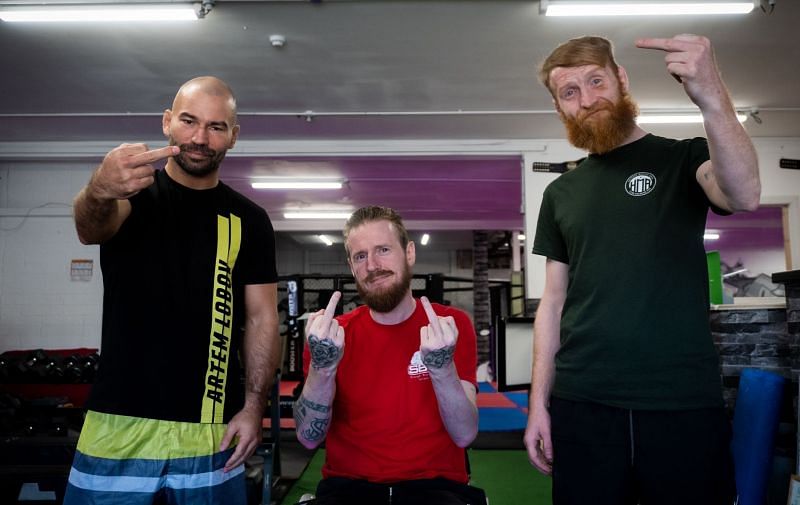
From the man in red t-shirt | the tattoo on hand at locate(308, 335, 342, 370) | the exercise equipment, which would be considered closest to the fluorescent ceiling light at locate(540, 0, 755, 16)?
the exercise equipment

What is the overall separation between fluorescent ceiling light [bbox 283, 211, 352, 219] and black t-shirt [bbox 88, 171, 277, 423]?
32.5 feet

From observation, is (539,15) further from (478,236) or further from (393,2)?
(478,236)

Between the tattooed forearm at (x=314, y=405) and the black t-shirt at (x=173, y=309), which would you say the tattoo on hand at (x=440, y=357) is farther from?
the black t-shirt at (x=173, y=309)

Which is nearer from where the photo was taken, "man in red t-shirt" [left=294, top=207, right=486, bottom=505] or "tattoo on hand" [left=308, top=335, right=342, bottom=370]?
"tattoo on hand" [left=308, top=335, right=342, bottom=370]

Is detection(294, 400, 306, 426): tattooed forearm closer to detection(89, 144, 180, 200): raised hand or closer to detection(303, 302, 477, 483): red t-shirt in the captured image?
detection(303, 302, 477, 483): red t-shirt

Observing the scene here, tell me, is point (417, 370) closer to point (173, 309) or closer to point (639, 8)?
point (173, 309)

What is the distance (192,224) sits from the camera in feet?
5.06

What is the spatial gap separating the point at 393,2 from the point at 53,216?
549 centimetres

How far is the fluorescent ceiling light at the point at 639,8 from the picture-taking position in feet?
12.4

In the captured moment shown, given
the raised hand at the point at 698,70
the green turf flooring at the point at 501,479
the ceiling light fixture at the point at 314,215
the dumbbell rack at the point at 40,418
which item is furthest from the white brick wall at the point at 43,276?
the raised hand at the point at 698,70

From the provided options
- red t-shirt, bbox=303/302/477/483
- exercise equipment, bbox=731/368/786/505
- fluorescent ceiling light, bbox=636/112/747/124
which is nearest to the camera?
red t-shirt, bbox=303/302/477/483

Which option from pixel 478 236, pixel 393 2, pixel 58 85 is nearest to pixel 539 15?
pixel 393 2

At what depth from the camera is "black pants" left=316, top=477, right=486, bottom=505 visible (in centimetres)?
152

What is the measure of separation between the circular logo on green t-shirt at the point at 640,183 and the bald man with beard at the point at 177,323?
102cm
